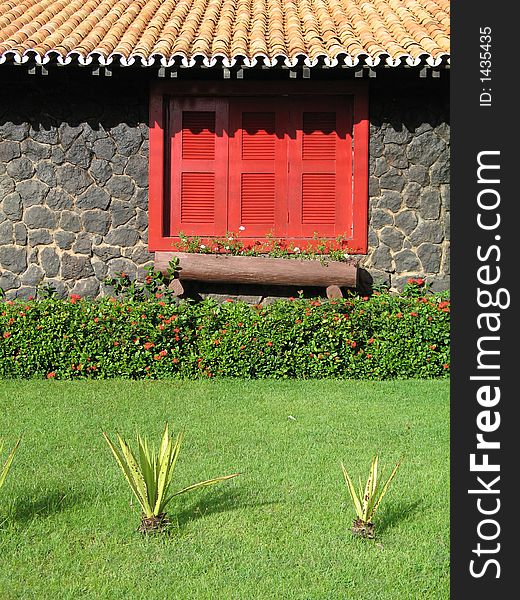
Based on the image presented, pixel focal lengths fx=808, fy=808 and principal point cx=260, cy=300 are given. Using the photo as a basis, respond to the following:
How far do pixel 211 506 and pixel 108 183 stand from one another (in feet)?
19.6

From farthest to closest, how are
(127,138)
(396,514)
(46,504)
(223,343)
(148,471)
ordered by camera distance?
(127,138)
(223,343)
(46,504)
(396,514)
(148,471)

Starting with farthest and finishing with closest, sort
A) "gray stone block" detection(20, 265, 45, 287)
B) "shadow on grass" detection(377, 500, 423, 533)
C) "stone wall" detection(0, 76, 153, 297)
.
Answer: "gray stone block" detection(20, 265, 45, 287) → "stone wall" detection(0, 76, 153, 297) → "shadow on grass" detection(377, 500, 423, 533)

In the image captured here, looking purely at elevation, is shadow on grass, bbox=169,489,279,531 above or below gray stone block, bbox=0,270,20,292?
below

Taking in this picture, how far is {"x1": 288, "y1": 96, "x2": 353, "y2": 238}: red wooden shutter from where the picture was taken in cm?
976

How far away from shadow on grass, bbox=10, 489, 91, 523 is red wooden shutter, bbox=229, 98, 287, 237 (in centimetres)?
550

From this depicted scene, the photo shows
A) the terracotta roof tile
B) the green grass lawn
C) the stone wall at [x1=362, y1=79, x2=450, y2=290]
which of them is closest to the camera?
the green grass lawn

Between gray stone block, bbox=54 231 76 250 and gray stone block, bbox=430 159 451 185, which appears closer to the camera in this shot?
gray stone block, bbox=430 159 451 185

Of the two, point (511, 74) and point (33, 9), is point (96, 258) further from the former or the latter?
point (511, 74)

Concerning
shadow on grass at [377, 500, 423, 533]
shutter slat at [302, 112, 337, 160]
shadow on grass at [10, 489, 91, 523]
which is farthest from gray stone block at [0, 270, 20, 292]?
shadow on grass at [377, 500, 423, 533]

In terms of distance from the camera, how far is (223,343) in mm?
8227

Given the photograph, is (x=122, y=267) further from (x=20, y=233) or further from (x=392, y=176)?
(x=392, y=176)

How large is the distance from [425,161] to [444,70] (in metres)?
1.08

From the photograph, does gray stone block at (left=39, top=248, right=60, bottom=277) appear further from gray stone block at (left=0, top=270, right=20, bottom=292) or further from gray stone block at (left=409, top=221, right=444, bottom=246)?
gray stone block at (left=409, top=221, right=444, bottom=246)

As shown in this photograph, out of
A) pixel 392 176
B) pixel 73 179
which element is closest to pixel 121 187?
pixel 73 179
